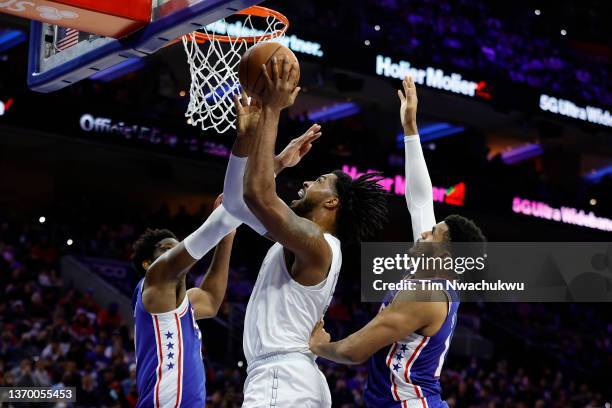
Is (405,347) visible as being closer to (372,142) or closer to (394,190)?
(394,190)

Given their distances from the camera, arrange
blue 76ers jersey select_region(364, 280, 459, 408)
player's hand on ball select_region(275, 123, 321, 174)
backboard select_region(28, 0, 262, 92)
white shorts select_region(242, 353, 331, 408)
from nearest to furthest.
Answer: white shorts select_region(242, 353, 331, 408)
blue 76ers jersey select_region(364, 280, 459, 408)
backboard select_region(28, 0, 262, 92)
player's hand on ball select_region(275, 123, 321, 174)

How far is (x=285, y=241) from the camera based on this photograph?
3.10m

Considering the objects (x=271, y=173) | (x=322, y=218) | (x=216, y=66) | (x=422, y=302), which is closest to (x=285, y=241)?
(x=271, y=173)

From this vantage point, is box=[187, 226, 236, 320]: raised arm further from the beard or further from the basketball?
the basketball

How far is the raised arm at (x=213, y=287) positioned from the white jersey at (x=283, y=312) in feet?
3.21

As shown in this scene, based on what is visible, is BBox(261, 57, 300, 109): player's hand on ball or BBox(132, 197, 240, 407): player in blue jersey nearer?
BBox(261, 57, 300, 109): player's hand on ball

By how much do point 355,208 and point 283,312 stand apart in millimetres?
529

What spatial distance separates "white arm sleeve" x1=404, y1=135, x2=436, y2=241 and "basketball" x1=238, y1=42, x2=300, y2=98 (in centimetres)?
101

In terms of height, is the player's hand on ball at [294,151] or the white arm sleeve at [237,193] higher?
the player's hand on ball at [294,151]

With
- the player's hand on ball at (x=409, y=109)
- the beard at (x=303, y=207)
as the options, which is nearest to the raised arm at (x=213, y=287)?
the beard at (x=303, y=207)

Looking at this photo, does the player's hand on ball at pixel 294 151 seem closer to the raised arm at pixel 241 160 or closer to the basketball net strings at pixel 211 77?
the raised arm at pixel 241 160

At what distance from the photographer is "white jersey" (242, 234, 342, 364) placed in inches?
129

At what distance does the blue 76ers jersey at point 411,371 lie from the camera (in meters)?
3.49

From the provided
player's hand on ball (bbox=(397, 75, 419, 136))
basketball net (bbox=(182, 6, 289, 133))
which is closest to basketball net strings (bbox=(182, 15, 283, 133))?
basketball net (bbox=(182, 6, 289, 133))
